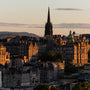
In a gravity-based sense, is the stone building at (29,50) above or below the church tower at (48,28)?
below

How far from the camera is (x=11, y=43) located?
6029 inches

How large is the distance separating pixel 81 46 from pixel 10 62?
99.0ft

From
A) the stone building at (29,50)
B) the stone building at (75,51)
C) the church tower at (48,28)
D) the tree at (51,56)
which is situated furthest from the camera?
the church tower at (48,28)

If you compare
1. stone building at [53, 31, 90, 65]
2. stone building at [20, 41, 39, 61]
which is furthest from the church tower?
stone building at [20, 41, 39, 61]

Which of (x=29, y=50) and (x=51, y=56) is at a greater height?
(x=29, y=50)

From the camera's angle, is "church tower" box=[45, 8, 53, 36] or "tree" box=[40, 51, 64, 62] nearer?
"tree" box=[40, 51, 64, 62]

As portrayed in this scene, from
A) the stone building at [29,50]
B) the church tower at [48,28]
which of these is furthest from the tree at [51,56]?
the church tower at [48,28]

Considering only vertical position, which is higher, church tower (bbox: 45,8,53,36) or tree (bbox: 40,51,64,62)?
church tower (bbox: 45,8,53,36)

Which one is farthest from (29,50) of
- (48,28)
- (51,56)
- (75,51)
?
(48,28)

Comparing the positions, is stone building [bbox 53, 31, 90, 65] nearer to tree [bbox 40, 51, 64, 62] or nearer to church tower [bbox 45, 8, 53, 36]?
tree [bbox 40, 51, 64, 62]

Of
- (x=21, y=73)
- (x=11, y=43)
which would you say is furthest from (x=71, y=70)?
(x=11, y=43)

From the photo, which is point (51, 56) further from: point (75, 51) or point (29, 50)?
point (75, 51)

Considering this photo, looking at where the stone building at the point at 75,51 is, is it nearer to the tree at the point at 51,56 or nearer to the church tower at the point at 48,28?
the tree at the point at 51,56

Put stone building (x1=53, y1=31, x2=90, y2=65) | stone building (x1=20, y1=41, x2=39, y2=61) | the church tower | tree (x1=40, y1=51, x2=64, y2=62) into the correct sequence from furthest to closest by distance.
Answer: the church tower → stone building (x1=53, y1=31, x2=90, y2=65) → stone building (x1=20, y1=41, x2=39, y2=61) → tree (x1=40, y1=51, x2=64, y2=62)
